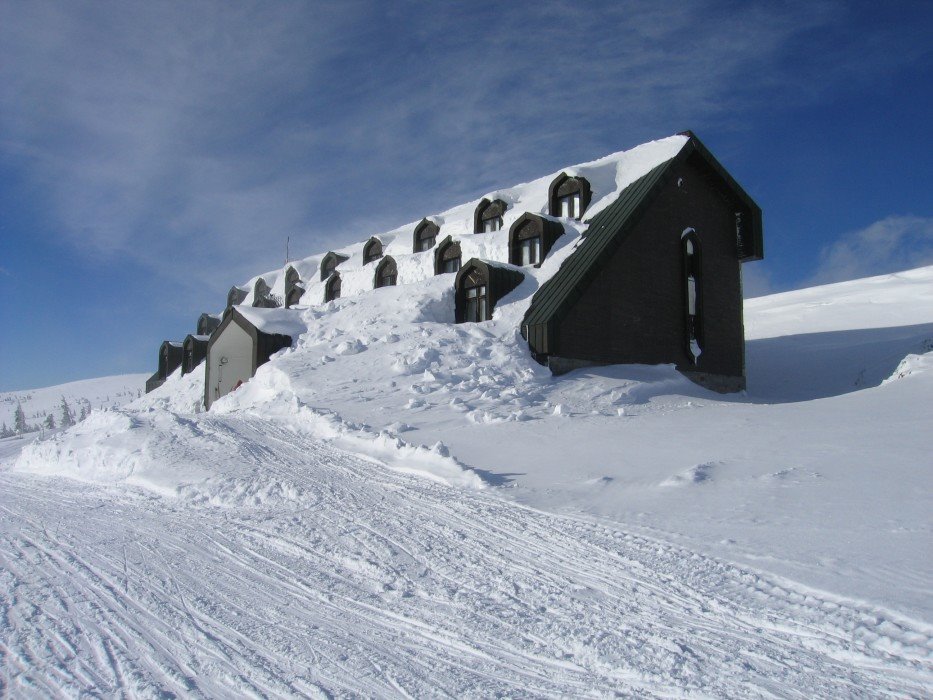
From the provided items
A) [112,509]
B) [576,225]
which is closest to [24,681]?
[112,509]

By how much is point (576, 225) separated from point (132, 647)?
738 inches

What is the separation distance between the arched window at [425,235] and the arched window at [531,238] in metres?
5.03

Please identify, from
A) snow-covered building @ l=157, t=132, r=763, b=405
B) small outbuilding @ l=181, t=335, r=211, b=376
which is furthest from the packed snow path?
small outbuilding @ l=181, t=335, r=211, b=376

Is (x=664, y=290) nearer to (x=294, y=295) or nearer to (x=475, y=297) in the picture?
(x=475, y=297)

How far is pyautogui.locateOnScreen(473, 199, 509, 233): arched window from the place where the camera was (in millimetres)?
23375

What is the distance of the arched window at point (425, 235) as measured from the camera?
1006 inches

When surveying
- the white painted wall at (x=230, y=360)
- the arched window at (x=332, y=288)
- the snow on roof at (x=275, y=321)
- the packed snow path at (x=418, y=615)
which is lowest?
the packed snow path at (x=418, y=615)

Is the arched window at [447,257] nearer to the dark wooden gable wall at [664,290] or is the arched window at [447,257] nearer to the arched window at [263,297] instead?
the dark wooden gable wall at [664,290]

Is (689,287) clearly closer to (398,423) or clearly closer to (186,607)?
(398,423)

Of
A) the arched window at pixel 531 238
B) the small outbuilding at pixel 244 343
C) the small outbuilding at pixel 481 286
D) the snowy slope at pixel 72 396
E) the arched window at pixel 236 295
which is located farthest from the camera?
the snowy slope at pixel 72 396

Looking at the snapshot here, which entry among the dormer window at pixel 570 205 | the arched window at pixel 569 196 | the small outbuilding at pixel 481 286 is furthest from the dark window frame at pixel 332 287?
the dormer window at pixel 570 205

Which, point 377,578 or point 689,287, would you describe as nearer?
point 377,578

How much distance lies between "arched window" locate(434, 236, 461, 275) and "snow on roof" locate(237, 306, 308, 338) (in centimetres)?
510

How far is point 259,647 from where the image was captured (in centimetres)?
420
